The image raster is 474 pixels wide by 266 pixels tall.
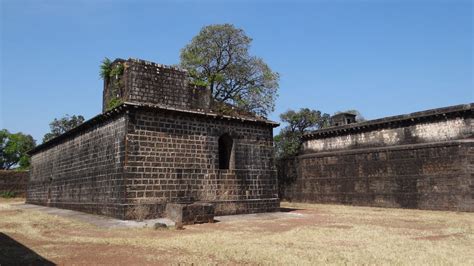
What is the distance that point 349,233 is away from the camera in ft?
32.1

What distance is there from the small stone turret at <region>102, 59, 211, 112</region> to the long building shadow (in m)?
7.07

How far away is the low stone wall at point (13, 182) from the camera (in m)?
31.9

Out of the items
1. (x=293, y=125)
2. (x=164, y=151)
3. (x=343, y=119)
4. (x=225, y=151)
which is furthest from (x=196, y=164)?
(x=293, y=125)

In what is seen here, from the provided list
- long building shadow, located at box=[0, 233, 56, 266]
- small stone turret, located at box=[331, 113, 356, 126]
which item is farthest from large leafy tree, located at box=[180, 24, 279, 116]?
long building shadow, located at box=[0, 233, 56, 266]

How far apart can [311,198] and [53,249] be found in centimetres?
1998

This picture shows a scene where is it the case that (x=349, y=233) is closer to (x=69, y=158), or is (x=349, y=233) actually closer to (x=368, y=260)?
(x=368, y=260)

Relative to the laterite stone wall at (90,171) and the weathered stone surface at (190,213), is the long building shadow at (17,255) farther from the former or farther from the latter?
the weathered stone surface at (190,213)

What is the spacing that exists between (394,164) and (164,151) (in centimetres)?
1314

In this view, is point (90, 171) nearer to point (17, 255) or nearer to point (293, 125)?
point (17, 255)

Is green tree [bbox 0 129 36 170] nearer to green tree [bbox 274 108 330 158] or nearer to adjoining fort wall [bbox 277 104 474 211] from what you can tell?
green tree [bbox 274 108 330 158]

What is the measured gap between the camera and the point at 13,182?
106 feet

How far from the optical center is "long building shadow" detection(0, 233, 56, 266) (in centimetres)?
634

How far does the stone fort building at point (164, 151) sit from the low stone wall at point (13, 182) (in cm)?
1763

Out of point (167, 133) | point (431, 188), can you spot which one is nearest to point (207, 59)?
point (167, 133)
